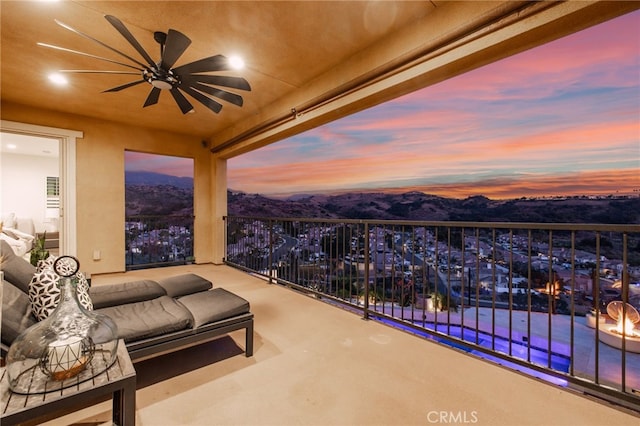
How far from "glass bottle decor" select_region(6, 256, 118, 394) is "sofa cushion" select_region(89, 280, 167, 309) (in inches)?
38.5

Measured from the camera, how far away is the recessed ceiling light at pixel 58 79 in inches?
130

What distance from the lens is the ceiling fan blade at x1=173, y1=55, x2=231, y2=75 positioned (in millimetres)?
2156

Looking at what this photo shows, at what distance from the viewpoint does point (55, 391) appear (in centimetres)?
103

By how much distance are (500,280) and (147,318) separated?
2.95 m

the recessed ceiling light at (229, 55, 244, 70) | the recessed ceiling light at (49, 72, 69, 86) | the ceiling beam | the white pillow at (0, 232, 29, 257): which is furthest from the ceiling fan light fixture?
the white pillow at (0, 232, 29, 257)

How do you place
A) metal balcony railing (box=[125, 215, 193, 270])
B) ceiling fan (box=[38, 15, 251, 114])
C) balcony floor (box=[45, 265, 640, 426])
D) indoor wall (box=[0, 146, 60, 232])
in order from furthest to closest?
indoor wall (box=[0, 146, 60, 232]), metal balcony railing (box=[125, 215, 193, 270]), ceiling fan (box=[38, 15, 251, 114]), balcony floor (box=[45, 265, 640, 426])

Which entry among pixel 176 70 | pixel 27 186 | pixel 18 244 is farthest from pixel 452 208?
pixel 27 186

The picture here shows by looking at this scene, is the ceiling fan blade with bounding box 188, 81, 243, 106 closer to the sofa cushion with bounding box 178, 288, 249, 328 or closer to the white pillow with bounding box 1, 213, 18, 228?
the sofa cushion with bounding box 178, 288, 249, 328

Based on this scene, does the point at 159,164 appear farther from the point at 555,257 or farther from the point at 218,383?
the point at 555,257

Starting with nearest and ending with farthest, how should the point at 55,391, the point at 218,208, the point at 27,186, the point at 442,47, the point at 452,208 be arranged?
1. the point at 55,391
2. the point at 442,47
3. the point at 452,208
4. the point at 218,208
5. the point at 27,186

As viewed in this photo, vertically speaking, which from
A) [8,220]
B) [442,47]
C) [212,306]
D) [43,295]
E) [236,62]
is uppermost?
[236,62]

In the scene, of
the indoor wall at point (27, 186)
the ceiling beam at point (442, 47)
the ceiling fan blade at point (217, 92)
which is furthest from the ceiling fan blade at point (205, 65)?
the indoor wall at point (27, 186)

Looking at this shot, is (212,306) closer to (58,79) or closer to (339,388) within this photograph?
(339,388)

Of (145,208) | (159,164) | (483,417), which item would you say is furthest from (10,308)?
(159,164)
